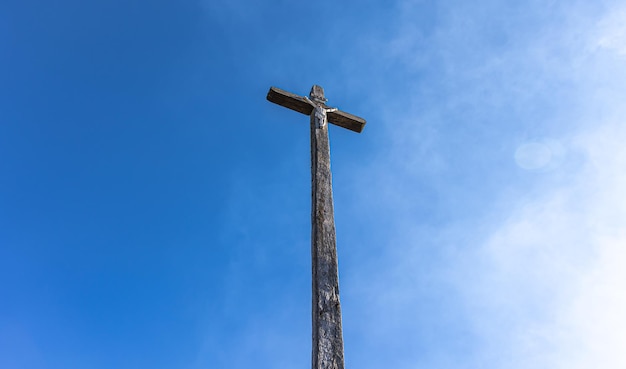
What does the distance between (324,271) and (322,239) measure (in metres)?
0.39

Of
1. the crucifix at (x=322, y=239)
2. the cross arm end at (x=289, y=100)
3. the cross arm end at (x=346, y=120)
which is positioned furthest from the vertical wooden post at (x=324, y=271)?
the cross arm end at (x=346, y=120)

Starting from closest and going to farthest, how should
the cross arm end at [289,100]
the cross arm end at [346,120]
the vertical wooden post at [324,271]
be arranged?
the vertical wooden post at [324,271] < the cross arm end at [289,100] < the cross arm end at [346,120]

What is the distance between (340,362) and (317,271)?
0.89 metres

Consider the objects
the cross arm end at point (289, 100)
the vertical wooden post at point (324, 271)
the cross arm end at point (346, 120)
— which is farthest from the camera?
the cross arm end at point (346, 120)

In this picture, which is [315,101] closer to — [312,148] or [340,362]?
[312,148]

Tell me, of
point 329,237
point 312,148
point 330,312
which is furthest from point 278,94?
point 330,312

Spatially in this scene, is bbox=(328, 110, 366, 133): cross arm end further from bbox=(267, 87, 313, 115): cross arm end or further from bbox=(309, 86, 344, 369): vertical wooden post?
bbox=(309, 86, 344, 369): vertical wooden post

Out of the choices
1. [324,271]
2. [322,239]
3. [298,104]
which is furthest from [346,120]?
[324,271]

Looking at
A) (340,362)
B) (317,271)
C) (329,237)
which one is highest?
(329,237)

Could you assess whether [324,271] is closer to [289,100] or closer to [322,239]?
[322,239]

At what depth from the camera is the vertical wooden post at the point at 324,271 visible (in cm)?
399

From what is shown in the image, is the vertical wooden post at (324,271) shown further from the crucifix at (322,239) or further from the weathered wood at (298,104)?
the weathered wood at (298,104)

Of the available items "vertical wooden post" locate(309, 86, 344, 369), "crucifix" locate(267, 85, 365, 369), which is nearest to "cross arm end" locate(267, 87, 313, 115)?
"crucifix" locate(267, 85, 365, 369)

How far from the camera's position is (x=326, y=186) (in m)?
5.34
